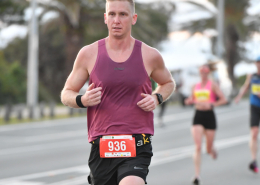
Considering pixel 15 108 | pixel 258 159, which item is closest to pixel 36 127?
pixel 15 108

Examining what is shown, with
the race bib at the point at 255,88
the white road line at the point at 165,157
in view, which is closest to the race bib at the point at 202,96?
the race bib at the point at 255,88

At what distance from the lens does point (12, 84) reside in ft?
99.2

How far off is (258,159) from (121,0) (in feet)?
27.0

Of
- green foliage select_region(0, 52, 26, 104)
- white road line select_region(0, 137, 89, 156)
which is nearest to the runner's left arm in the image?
white road line select_region(0, 137, 89, 156)

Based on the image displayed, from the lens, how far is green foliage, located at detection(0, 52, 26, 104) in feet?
98.1

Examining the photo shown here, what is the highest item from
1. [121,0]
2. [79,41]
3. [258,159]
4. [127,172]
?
[79,41]

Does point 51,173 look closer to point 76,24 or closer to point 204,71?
point 204,71

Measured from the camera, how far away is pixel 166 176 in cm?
991

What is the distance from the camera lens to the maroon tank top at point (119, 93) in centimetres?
466

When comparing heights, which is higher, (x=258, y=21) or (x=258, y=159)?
(x=258, y=21)

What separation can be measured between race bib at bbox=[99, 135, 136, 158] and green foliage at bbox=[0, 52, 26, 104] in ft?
84.4

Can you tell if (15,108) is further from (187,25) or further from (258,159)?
(187,25)

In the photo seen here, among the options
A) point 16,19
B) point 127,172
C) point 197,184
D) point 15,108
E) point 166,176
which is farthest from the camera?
point 16,19

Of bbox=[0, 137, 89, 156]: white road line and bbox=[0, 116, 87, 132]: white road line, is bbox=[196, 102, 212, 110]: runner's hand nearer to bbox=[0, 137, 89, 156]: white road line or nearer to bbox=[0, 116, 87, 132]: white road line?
bbox=[0, 137, 89, 156]: white road line
